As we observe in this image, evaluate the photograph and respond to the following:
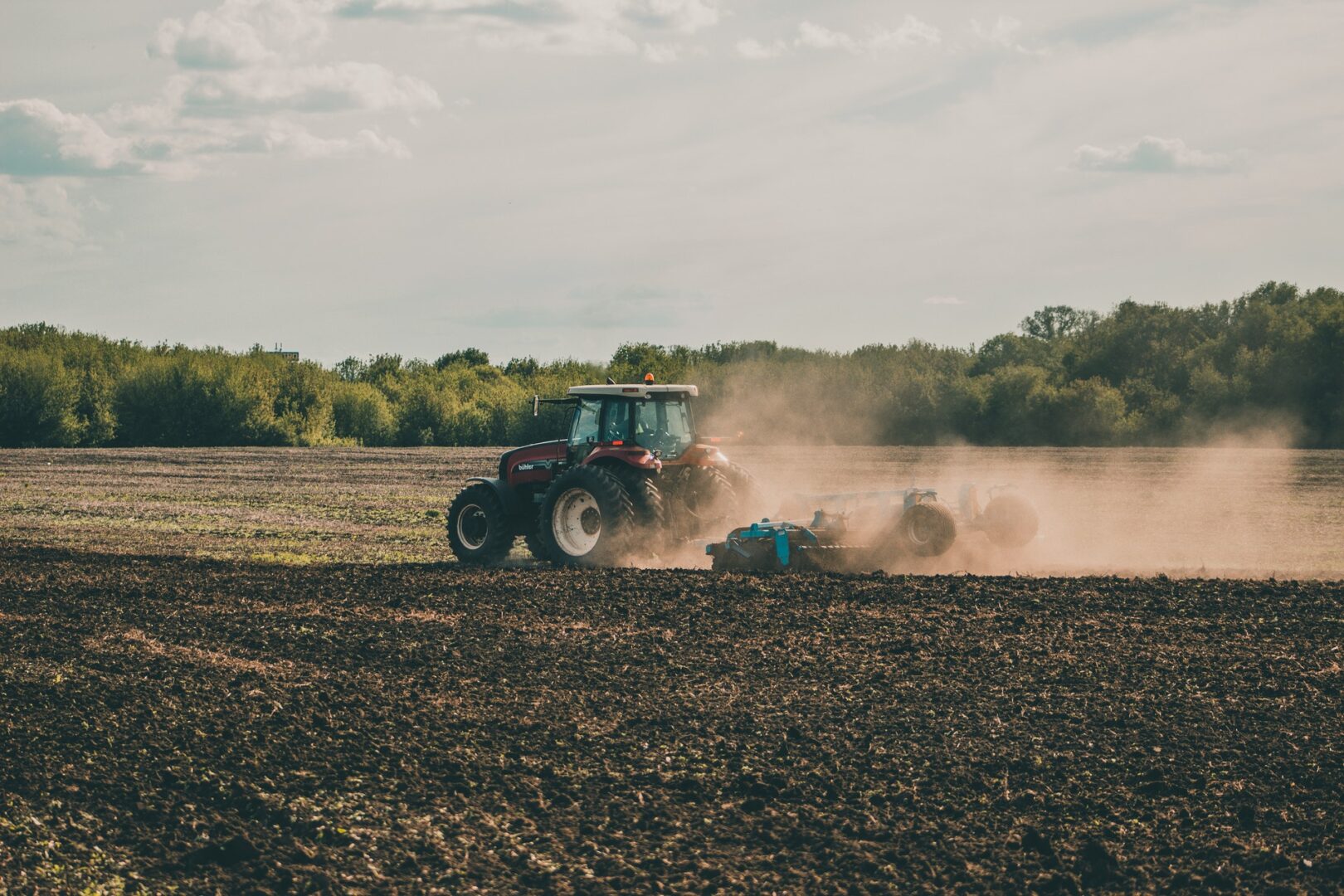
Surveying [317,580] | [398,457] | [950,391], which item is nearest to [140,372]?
[398,457]

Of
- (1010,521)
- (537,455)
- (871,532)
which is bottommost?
(871,532)

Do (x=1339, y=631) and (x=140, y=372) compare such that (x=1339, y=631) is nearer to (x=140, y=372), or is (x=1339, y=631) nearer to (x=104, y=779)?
(x=104, y=779)

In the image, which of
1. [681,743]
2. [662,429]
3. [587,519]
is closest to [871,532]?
[662,429]

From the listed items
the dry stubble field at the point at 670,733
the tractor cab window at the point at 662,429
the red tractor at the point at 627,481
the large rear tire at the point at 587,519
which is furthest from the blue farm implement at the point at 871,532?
the tractor cab window at the point at 662,429

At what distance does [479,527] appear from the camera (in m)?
16.9

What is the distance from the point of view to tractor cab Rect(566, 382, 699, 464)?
1534 centimetres

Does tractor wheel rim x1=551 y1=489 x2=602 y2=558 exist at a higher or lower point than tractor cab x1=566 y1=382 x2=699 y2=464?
lower

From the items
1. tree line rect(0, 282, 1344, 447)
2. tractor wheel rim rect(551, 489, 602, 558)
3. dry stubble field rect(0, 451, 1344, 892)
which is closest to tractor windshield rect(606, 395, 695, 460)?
tractor wheel rim rect(551, 489, 602, 558)

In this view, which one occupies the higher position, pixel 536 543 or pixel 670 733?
pixel 536 543

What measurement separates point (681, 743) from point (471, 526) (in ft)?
29.7

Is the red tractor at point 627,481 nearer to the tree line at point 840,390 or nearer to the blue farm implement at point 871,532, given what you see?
the blue farm implement at point 871,532

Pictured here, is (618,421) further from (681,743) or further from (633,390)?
(681,743)

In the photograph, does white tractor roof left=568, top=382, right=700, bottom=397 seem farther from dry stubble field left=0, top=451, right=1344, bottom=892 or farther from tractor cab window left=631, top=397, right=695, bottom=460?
dry stubble field left=0, top=451, right=1344, bottom=892

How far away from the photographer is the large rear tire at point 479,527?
53.8 feet
